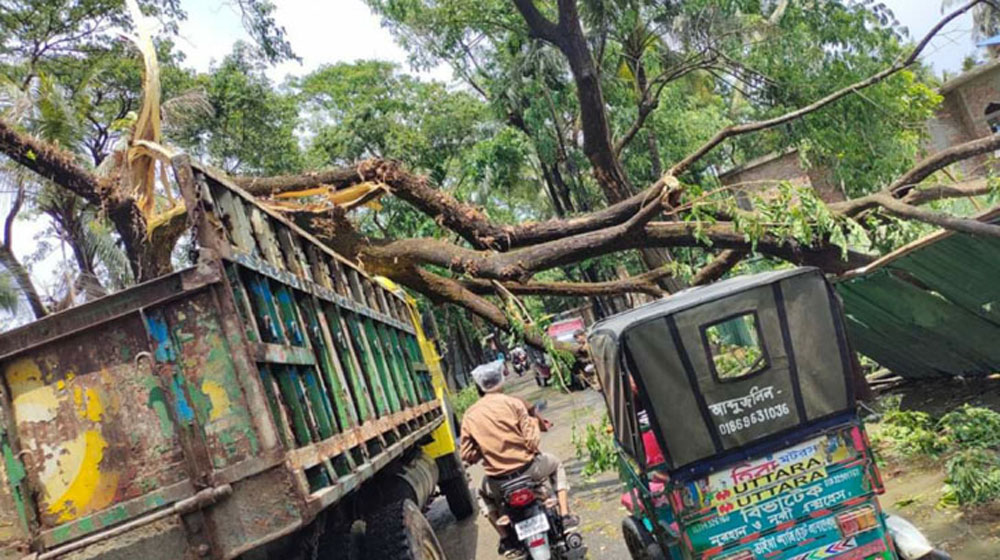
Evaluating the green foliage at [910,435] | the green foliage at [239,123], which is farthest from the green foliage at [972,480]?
the green foliage at [239,123]

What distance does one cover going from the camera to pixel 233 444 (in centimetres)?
318

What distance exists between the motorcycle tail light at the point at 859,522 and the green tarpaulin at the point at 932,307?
11.3ft

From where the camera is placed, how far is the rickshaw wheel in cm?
475

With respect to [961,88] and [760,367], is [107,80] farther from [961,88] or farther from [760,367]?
[961,88]

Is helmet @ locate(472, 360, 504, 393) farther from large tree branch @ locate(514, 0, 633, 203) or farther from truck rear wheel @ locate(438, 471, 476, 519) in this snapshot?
large tree branch @ locate(514, 0, 633, 203)

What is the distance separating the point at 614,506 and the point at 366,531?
4.29 metres

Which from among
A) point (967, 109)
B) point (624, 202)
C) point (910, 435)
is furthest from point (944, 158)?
point (967, 109)

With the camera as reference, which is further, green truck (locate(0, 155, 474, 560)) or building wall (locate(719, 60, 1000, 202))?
building wall (locate(719, 60, 1000, 202))

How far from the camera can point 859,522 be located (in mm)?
4230

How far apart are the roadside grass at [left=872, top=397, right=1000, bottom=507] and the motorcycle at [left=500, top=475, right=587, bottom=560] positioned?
2.86 meters

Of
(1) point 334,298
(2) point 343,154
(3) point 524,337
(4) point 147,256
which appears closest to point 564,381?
(3) point 524,337

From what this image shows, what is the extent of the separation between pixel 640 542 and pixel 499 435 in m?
1.36

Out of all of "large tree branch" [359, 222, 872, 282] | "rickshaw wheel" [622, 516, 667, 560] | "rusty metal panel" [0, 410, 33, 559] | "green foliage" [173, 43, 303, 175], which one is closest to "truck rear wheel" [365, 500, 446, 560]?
"rickshaw wheel" [622, 516, 667, 560]

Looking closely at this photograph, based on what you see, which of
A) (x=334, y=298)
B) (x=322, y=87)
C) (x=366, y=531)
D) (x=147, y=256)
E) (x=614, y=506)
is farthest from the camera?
(x=322, y=87)
